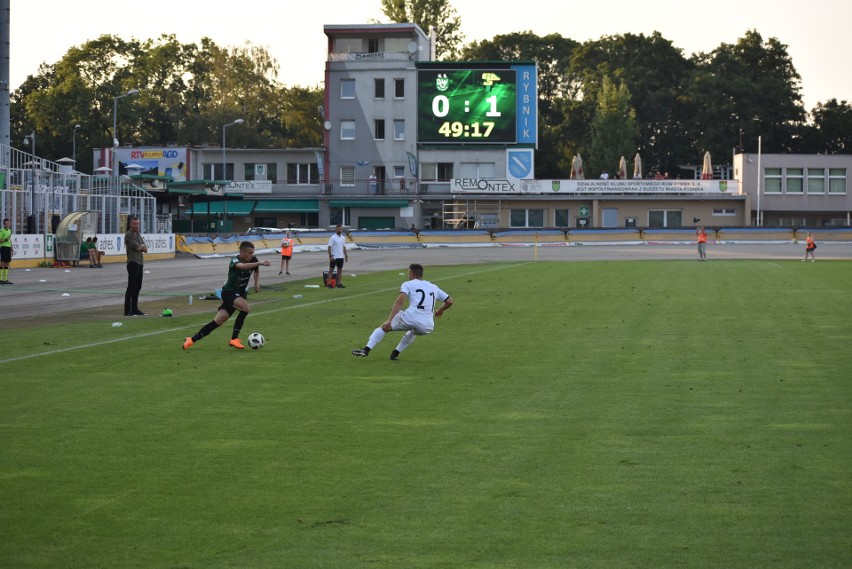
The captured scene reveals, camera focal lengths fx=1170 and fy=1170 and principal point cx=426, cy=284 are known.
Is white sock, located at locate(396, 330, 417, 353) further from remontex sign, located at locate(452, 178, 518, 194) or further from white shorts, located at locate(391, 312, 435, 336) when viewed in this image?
remontex sign, located at locate(452, 178, 518, 194)

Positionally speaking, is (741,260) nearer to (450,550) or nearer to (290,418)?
(290,418)

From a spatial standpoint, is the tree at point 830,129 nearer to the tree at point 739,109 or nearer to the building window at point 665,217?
the tree at point 739,109

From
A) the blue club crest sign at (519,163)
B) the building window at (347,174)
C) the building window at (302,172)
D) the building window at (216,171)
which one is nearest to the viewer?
the blue club crest sign at (519,163)

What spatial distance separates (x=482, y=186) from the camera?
9238 centimetres

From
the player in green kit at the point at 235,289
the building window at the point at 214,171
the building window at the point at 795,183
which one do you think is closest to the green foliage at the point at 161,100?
the building window at the point at 214,171

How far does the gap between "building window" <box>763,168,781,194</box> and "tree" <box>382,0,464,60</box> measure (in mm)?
38809

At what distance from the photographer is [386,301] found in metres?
29.8

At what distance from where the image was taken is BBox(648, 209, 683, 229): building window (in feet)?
311

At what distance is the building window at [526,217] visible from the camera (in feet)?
311

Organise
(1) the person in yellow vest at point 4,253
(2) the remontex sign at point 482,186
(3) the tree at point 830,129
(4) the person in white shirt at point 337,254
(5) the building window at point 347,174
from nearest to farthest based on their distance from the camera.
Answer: (4) the person in white shirt at point 337,254 < (1) the person in yellow vest at point 4,253 < (2) the remontex sign at point 482,186 < (5) the building window at point 347,174 < (3) the tree at point 830,129

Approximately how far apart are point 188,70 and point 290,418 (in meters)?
118

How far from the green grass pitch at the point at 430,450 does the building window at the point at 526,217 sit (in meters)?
73.7

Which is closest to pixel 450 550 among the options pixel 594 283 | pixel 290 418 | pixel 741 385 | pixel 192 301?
pixel 290 418

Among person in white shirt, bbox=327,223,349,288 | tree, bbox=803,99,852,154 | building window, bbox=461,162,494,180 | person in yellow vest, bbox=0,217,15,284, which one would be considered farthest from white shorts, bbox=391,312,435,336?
tree, bbox=803,99,852,154
